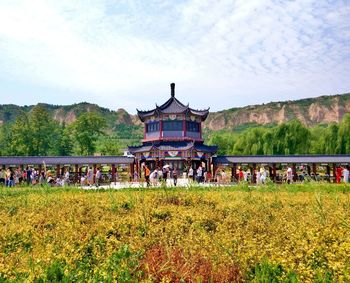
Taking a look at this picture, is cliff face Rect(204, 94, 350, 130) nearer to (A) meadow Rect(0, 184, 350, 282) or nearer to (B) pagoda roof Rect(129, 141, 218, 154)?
(B) pagoda roof Rect(129, 141, 218, 154)

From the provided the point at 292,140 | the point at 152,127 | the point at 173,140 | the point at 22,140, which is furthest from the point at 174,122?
the point at 22,140

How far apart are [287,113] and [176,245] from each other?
158m

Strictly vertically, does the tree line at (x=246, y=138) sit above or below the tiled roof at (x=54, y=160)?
above

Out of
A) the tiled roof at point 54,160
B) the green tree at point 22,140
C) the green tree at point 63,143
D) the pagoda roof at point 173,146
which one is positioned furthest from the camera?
the green tree at point 63,143

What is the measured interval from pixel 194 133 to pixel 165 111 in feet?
13.5

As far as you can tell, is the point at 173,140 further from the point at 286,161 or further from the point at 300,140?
the point at 300,140

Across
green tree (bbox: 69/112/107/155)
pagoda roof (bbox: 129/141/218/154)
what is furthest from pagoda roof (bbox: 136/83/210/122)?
green tree (bbox: 69/112/107/155)

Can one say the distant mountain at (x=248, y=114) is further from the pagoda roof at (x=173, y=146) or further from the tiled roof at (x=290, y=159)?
the pagoda roof at (x=173, y=146)

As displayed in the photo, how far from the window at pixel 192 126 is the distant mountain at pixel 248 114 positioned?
117936mm

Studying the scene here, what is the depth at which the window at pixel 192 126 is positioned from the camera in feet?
127

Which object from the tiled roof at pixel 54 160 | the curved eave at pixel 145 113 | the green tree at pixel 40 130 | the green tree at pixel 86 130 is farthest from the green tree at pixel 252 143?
the green tree at pixel 40 130

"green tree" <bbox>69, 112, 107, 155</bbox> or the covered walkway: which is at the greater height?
"green tree" <bbox>69, 112, 107, 155</bbox>

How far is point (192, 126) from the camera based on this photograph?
129ft

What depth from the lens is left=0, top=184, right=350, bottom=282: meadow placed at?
470cm
